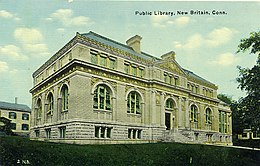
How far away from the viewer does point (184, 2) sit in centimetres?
1431

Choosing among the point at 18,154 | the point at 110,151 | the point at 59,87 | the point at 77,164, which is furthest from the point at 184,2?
the point at 59,87

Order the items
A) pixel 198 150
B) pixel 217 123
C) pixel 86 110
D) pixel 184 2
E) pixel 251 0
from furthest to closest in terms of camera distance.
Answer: pixel 217 123 < pixel 86 110 < pixel 198 150 < pixel 251 0 < pixel 184 2

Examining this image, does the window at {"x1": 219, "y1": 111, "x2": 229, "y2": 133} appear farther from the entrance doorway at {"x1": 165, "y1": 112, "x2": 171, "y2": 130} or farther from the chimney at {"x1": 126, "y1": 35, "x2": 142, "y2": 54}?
the chimney at {"x1": 126, "y1": 35, "x2": 142, "y2": 54}

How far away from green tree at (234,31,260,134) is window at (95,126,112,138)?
1194cm

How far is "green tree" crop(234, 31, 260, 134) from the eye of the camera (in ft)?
67.9

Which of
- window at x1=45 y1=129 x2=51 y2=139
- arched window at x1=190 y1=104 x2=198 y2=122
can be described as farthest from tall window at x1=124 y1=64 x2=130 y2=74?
arched window at x1=190 y1=104 x2=198 y2=122

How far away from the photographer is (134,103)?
85.6 feet

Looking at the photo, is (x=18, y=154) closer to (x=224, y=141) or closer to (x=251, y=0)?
(x=251, y=0)

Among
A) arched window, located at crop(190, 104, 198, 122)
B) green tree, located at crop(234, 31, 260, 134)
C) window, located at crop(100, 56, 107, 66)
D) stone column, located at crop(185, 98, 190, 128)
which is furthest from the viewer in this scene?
arched window, located at crop(190, 104, 198, 122)

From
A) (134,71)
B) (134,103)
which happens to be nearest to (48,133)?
(134,103)

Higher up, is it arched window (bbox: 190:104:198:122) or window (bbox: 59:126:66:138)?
arched window (bbox: 190:104:198:122)

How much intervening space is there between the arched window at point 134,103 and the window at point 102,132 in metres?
3.43

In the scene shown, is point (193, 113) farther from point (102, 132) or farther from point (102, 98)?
point (102, 132)

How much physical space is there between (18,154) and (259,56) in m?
19.8
